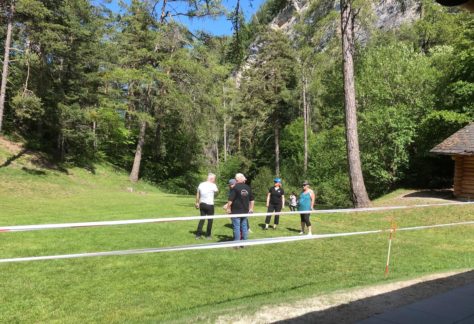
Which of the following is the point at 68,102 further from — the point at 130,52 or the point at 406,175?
the point at 406,175

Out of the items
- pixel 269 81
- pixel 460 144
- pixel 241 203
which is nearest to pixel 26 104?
pixel 241 203

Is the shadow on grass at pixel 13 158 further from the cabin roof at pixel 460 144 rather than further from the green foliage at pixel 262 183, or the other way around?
the cabin roof at pixel 460 144

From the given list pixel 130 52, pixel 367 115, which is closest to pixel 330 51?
pixel 367 115

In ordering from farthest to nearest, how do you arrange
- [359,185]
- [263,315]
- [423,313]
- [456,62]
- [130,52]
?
[130,52]
[456,62]
[359,185]
[263,315]
[423,313]

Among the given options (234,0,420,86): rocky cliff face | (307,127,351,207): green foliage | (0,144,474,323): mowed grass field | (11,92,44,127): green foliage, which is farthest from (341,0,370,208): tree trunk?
(11,92,44,127): green foliage

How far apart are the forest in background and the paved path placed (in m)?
15.9

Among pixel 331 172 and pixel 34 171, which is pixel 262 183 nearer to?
pixel 331 172

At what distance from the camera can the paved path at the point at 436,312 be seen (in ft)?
16.0

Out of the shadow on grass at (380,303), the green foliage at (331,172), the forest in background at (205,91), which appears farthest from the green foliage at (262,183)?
the shadow on grass at (380,303)

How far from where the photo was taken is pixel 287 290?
747cm

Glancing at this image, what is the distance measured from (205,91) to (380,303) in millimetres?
31785

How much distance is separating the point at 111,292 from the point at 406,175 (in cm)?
2639

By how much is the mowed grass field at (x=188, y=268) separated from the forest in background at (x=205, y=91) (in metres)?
11.3

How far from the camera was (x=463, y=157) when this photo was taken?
2273cm
